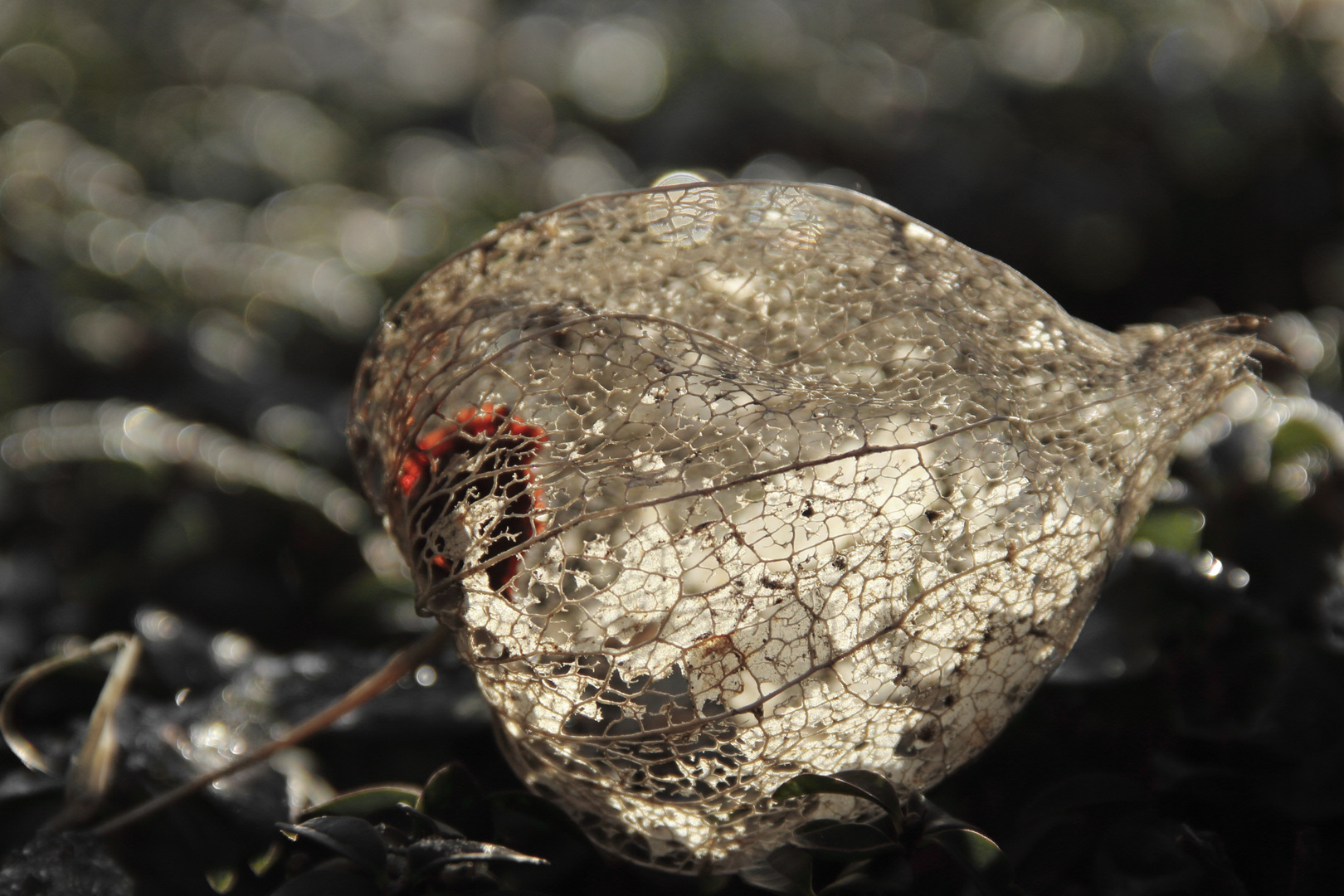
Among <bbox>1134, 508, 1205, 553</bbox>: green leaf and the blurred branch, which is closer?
<bbox>1134, 508, 1205, 553</bbox>: green leaf

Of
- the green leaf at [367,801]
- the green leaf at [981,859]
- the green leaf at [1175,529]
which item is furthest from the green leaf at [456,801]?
the green leaf at [1175,529]

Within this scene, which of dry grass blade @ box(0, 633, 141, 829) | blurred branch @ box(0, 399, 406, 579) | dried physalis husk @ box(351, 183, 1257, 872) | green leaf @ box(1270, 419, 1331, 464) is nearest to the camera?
dried physalis husk @ box(351, 183, 1257, 872)

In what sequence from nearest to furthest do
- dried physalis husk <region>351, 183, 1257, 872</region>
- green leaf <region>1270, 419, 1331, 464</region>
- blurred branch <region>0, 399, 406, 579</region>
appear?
dried physalis husk <region>351, 183, 1257, 872</region>
green leaf <region>1270, 419, 1331, 464</region>
blurred branch <region>0, 399, 406, 579</region>

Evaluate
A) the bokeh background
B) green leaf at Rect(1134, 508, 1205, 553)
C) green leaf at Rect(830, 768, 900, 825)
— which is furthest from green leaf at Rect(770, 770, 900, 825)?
green leaf at Rect(1134, 508, 1205, 553)

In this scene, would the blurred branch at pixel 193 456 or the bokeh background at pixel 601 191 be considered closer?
the bokeh background at pixel 601 191

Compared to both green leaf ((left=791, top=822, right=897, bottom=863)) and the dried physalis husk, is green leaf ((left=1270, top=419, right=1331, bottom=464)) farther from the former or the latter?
green leaf ((left=791, top=822, right=897, bottom=863))

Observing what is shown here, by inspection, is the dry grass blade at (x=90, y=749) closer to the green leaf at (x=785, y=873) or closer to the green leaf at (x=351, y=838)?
the green leaf at (x=351, y=838)
